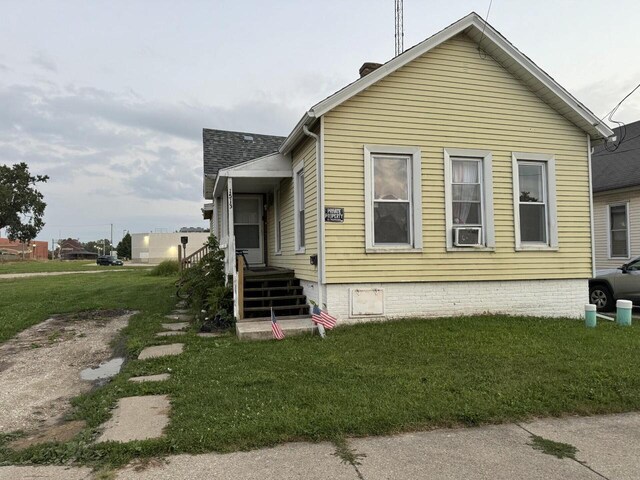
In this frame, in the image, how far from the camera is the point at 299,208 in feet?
31.3

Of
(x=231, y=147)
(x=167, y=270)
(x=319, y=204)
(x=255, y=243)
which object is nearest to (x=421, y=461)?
(x=319, y=204)

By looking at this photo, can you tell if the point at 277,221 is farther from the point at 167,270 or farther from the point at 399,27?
the point at 167,270

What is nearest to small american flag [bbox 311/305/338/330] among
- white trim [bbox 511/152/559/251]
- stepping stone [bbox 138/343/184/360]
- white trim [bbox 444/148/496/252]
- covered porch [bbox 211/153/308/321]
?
covered porch [bbox 211/153/308/321]

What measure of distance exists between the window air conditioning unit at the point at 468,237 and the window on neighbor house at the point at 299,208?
119 inches

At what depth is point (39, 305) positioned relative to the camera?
12.6 metres

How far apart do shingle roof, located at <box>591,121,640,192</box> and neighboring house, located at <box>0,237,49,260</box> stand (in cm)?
7228

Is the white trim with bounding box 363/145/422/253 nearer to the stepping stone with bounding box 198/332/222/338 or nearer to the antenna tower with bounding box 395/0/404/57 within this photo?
the stepping stone with bounding box 198/332/222/338

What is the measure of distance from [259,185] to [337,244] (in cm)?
429

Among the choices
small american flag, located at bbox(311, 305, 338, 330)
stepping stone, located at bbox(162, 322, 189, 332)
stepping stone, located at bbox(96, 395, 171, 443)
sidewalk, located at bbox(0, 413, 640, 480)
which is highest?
small american flag, located at bbox(311, 305, 338, 330)

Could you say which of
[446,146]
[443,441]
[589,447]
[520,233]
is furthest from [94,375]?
[520,233]

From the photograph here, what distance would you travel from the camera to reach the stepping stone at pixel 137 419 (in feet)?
12.4

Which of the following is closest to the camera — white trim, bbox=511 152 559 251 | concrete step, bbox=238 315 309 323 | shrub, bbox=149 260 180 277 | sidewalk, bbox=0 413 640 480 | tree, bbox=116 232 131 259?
sidewalk, bbox=0 413 640 480

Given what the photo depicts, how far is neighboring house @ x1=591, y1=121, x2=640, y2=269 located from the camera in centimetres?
1416

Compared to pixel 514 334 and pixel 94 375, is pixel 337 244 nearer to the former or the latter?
pixel 514 334
